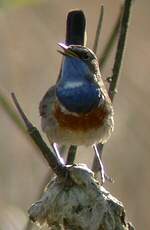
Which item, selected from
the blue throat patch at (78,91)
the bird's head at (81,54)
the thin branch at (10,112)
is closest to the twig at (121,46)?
the thin branch at (10,112)

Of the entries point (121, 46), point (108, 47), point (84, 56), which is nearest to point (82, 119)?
point (84, 56)

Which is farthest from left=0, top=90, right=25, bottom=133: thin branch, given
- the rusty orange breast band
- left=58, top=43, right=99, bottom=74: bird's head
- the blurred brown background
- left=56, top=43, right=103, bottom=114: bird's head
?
the blurred brown background

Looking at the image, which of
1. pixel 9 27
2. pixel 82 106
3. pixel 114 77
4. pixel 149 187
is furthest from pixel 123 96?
pixel 114 77

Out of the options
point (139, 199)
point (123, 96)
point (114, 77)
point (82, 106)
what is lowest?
point (139, 199)

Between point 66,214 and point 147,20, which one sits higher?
point 66,214

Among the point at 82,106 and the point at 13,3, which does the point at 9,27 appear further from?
the point at 13,3

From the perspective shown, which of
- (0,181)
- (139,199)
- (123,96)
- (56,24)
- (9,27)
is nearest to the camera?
(0,181)

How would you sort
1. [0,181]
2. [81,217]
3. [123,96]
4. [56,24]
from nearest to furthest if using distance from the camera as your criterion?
[81,217]
[0,181]
[123,96]
[56,24]
